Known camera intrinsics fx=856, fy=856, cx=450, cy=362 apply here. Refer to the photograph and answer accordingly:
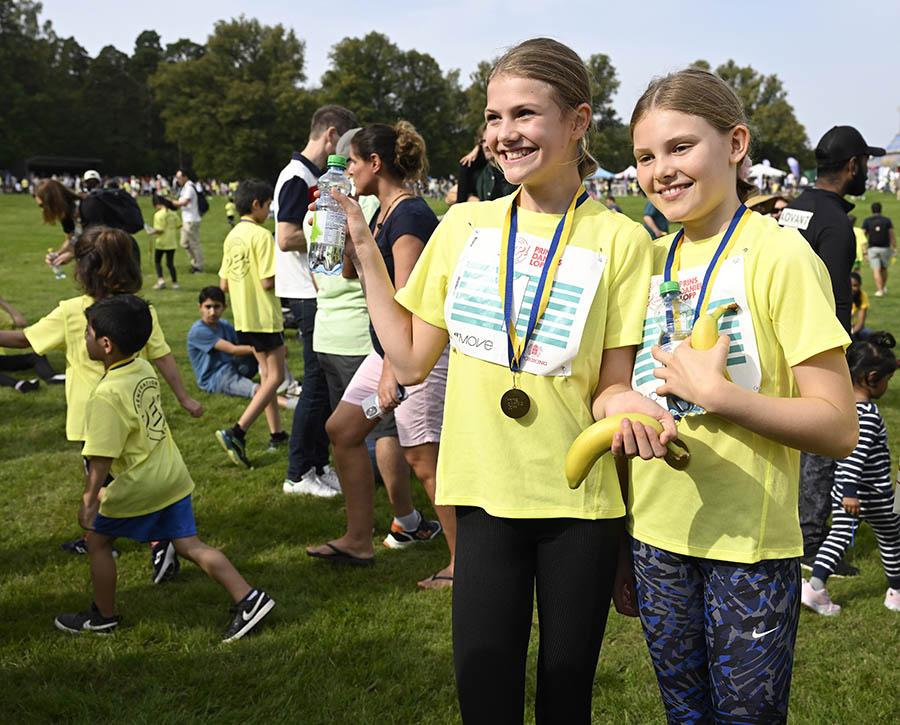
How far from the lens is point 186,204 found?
19.5 meters

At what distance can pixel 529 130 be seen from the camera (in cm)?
219

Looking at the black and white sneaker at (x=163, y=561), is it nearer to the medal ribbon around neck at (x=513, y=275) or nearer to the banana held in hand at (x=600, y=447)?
the medal ribbon around neck at (x=513, y=275)

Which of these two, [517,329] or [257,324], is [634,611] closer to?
[517,329]

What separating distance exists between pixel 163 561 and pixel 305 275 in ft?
8.00

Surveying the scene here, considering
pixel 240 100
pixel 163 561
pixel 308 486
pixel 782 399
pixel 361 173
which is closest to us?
pixel 782 399

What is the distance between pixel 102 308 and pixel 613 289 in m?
2.72

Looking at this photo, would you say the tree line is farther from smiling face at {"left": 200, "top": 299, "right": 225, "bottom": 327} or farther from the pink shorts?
the pink shorts

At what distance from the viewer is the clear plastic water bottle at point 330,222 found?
2715mm

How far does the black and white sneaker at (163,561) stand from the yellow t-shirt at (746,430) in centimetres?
327

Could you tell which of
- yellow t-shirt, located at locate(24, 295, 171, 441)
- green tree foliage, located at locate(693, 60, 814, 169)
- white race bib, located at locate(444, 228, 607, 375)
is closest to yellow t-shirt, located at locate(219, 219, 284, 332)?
yellow t-shirt, located at locate(24, 295, 171, 441)

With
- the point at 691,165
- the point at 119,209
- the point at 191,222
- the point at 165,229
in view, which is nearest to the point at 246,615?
the point at 691,165

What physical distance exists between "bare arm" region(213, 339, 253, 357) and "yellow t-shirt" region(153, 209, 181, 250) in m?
9.40

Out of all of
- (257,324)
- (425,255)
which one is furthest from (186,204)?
(425,255)

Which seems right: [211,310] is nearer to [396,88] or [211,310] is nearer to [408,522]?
→ [408,522]
